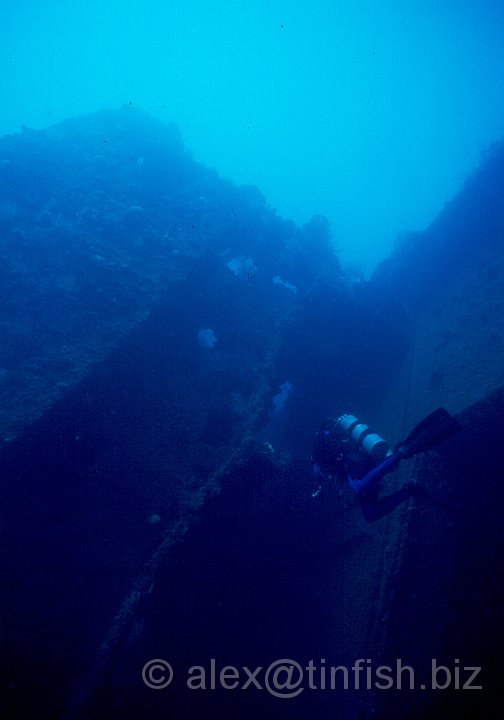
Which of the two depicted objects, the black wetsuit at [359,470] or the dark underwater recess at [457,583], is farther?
the black wetsuit at [359,470]

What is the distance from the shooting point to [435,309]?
1232 centimetres

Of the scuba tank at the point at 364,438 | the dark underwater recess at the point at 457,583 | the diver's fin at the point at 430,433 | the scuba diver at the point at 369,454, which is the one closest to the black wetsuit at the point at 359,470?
the scuba diver at the point at 369,454

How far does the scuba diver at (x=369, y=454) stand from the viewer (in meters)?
5.20

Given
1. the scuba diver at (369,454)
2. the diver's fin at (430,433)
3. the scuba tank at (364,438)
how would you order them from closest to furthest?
the diver's fin at (430,433) → the scuba diver at (369,454) → the scuba tank at (364,438)

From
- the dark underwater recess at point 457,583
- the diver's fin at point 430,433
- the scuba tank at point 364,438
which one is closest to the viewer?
the dark underwater recess at point 457,583

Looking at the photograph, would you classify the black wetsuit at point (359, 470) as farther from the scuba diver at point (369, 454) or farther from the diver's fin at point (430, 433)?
the diver's fin at point (430, 433)

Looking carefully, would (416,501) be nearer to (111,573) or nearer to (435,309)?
(111,573)

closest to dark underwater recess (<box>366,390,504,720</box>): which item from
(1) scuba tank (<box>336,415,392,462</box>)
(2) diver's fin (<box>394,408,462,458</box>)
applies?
(1) scuba tank (<box>336,415,392,462</box>)

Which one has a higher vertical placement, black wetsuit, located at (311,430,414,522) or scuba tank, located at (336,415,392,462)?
scuba tank, located at (336,415,392,462)

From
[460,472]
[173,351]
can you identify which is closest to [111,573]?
[173,351]

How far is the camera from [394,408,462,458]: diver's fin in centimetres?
504

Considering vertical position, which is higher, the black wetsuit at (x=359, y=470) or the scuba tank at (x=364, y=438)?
the scuba tank at (x=364, y=438)

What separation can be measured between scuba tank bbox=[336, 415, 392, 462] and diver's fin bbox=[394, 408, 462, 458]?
1.61 ft

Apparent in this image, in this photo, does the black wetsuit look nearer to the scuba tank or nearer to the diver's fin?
the scuba tank
